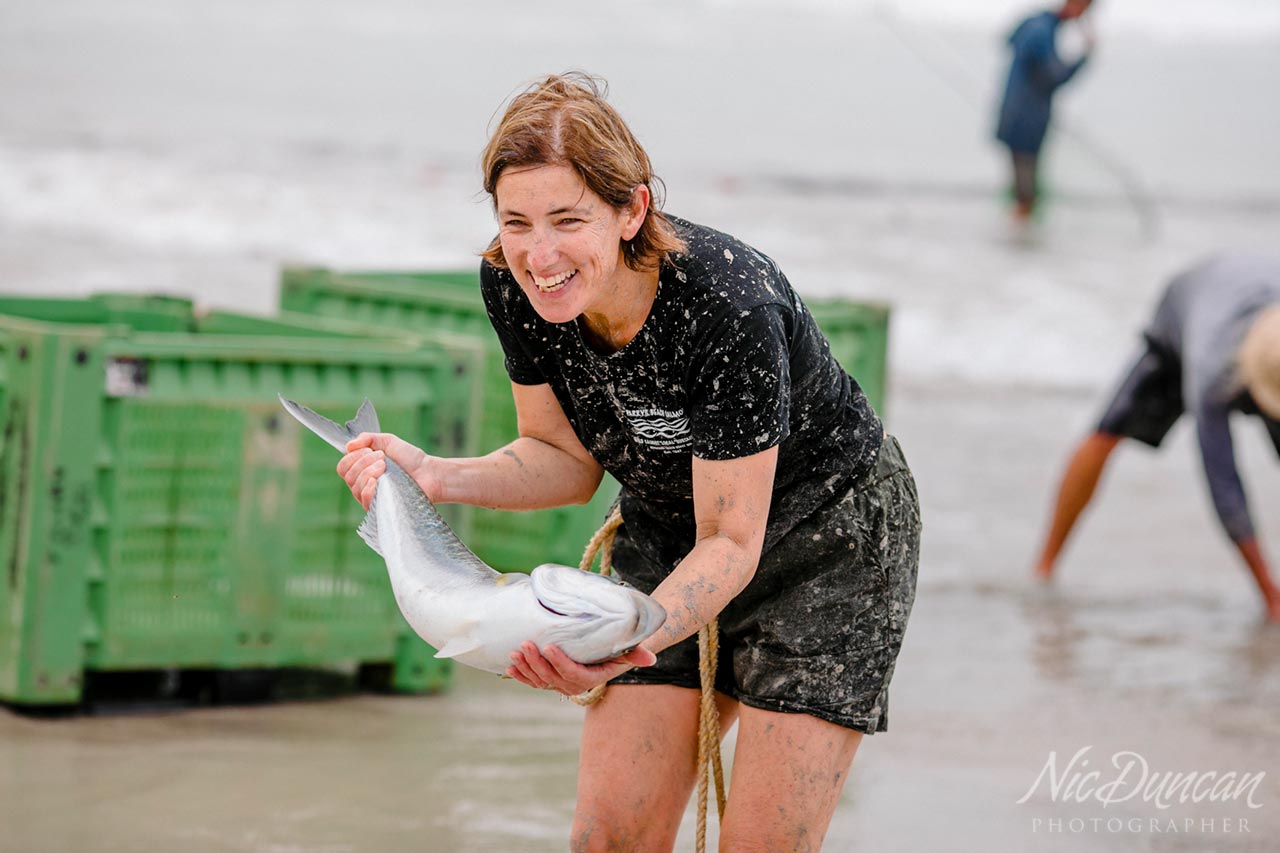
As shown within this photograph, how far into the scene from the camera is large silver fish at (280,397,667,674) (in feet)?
8.18

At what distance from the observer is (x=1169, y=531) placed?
900 centimetres

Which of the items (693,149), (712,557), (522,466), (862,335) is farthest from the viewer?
(693,149)

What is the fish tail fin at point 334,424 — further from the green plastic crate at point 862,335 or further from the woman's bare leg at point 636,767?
the green plastic crate at point 862,335

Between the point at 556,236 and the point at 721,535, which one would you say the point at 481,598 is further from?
the point at 556,236

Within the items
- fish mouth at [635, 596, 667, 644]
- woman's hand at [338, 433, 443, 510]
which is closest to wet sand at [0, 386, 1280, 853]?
woman's hand at [338, 433, 443, 510]

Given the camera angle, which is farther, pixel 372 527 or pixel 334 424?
pixel 334 424

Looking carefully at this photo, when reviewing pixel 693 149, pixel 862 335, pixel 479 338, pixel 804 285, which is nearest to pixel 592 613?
pixel 479 338

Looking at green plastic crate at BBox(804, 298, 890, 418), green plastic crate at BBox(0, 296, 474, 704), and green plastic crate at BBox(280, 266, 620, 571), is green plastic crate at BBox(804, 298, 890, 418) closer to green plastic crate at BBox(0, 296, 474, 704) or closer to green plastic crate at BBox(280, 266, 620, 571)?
green plastic crate at BBox(280, 266, 620, 571)

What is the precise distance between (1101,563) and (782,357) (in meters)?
5.82

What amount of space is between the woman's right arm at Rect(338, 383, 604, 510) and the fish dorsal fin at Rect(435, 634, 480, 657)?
0.48 meters

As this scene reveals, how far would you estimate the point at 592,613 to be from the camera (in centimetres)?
248

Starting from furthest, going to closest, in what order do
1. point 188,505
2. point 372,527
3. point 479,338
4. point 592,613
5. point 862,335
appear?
point 862,335, point 479,338, point 188,505, point 372,527, point 592,613

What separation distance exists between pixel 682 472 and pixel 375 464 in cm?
56

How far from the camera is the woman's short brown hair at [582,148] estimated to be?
267cm
